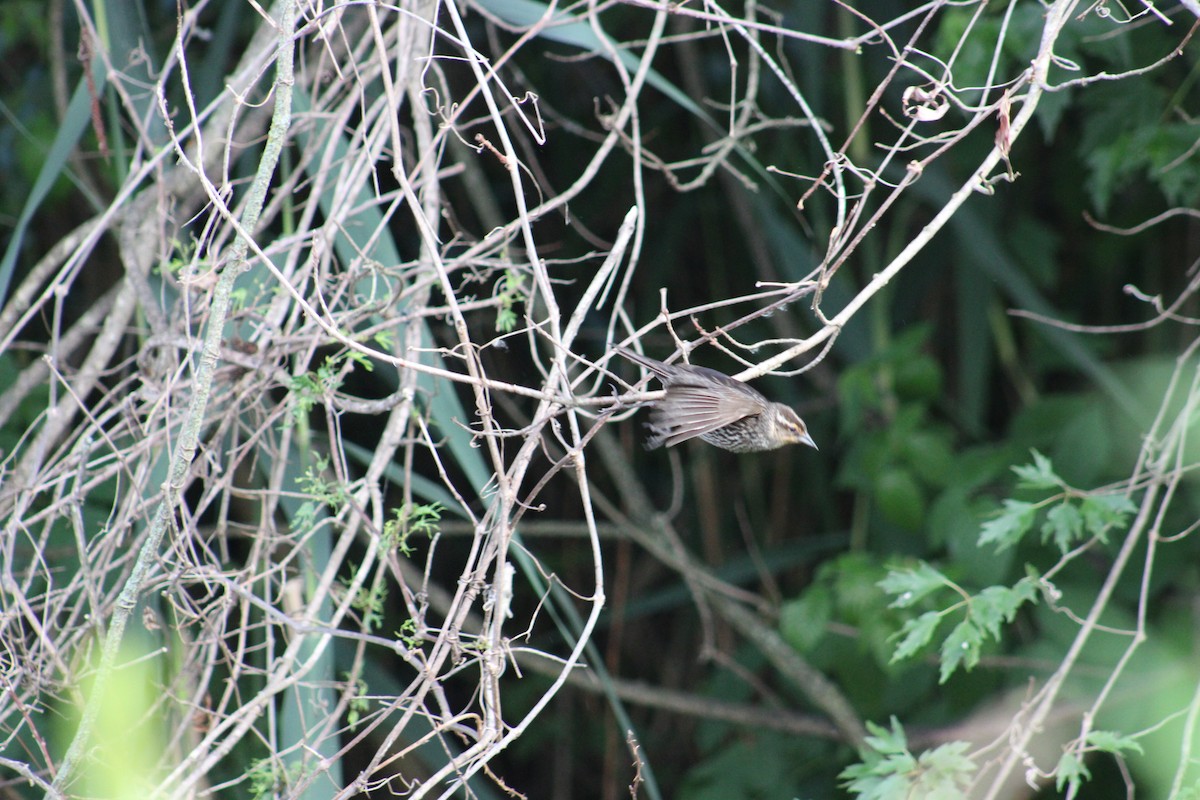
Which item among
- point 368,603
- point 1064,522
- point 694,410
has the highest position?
point 694,410

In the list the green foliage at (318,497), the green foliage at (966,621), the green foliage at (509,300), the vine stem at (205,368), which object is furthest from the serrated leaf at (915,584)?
the vine stem at (205,368)

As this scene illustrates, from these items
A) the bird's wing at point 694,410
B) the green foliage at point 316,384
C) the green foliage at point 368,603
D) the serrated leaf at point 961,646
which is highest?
the green foliage at point 316,384

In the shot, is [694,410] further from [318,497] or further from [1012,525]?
[1012,525]

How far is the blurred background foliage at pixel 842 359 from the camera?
3113 mm

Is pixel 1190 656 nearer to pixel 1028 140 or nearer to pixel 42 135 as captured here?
pixel 1028 140

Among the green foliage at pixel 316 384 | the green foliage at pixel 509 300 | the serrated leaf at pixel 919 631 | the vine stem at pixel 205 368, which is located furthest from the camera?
the serrated leaf at pixel 919 631

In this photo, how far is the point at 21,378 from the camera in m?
2.72

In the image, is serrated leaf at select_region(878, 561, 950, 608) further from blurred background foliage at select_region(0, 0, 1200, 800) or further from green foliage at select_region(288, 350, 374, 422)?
green foliage at select_region(288, 350, 374, 422)

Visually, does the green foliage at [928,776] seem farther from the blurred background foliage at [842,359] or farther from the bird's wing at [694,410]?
the bird's wing at [694,410]

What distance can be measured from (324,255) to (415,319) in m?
0.22

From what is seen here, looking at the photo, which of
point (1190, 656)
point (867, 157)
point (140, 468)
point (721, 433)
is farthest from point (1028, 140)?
point (140, 468)

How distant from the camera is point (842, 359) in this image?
4.34 metres

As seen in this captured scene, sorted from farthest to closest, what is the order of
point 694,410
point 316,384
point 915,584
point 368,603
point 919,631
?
point 915,584 → point 919,631 → point 368,603 → point 316,384 → point 694,410

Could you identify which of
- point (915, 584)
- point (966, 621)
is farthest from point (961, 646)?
point (915, 584)
